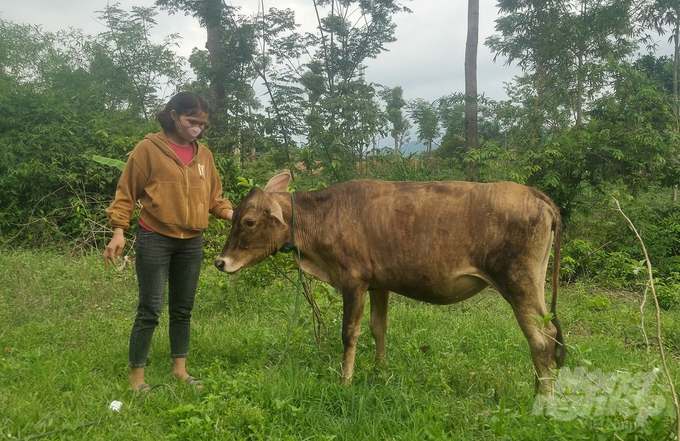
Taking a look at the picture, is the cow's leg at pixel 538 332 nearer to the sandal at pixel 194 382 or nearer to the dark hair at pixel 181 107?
the sandal at pixel 194 382

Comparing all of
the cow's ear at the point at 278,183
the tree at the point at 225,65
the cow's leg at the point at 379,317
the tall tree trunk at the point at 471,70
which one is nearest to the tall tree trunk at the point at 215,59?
the tree at the point at 225,65

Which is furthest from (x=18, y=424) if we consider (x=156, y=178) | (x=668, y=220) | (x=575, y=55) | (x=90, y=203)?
(x=575, y=55)

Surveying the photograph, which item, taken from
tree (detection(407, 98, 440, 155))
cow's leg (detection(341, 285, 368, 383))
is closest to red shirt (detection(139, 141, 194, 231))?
cow's leg (detection(341, 285, 368, 383))

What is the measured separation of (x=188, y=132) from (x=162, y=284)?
3.65 ft

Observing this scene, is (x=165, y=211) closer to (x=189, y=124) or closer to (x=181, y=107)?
(x=189, y=124)

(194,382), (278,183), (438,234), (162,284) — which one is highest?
(278,183)

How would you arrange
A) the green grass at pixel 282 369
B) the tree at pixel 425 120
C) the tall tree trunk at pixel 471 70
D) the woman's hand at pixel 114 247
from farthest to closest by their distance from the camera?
the tree at pixel 425 120 → the tall tree trunk at pixel 471 70 → the woman's hand at pixel 114 247 → the green grass at pixel 282 369

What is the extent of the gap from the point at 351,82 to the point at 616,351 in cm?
835

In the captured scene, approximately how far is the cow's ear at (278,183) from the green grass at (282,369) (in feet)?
3.65

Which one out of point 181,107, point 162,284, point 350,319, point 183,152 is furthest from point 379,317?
point 181,107

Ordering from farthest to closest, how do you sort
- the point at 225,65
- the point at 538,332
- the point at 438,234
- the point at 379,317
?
the point at 225,65, the point at 379,317, the point at 438,234, the point at 538,332

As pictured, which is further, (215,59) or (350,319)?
(215,59)

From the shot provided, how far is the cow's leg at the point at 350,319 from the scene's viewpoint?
135 inches

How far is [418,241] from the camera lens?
3.28m
